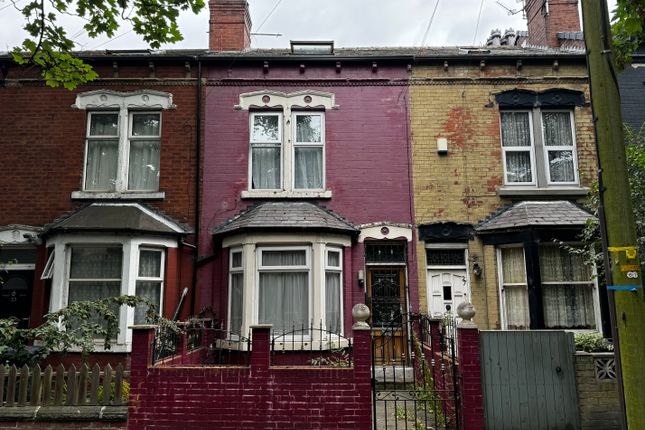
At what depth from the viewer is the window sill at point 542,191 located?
36.2 ft

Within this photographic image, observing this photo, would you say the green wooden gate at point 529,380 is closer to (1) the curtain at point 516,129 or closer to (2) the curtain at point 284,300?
(2) the curtain at point 284,300

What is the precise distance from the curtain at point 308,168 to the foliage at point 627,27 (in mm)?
6874

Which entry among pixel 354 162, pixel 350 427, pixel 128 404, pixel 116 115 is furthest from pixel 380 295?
pixel 116 115

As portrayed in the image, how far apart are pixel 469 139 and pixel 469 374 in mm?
6600

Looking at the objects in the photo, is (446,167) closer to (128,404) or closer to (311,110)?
(311,110)

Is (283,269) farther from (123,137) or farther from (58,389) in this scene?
(123,137)

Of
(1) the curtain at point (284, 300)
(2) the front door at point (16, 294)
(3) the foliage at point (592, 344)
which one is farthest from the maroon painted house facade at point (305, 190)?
(2) the front door at point (16, 294)

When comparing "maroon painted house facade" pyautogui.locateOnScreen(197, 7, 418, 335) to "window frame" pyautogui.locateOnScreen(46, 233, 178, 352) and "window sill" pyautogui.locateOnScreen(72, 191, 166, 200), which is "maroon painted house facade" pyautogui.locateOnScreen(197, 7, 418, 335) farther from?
"window frame" pyautogui.locateOnScreen(46, 233, 178, 352)

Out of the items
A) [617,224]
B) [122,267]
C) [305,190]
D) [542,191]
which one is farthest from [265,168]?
[617,224]

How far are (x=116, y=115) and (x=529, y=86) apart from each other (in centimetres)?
987

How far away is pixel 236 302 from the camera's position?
1039cm

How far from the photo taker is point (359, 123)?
11680 mm

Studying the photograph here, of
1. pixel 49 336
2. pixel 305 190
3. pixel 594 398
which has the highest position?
pixel 305 190

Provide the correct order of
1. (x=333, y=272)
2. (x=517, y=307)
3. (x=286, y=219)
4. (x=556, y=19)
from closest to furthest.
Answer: (x=286, y=219), (x=333, y=272), (x=517, y=307), (x=556, y=19)
